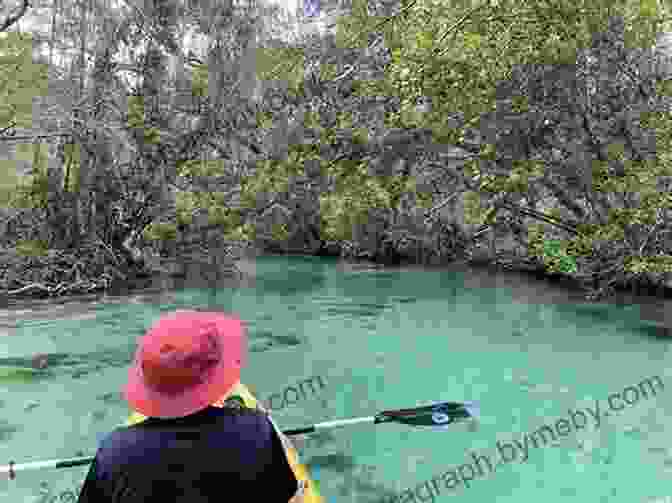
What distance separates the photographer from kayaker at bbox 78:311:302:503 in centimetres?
168

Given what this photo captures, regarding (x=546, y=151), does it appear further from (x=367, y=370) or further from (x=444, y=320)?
(x=367, y=370)

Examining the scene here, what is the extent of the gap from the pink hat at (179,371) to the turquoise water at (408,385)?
2.92 metres

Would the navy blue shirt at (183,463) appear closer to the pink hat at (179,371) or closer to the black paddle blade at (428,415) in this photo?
the pink hat at (179,371)

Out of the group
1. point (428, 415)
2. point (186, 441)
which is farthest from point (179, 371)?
point (428, 415)

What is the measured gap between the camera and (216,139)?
15.9 m

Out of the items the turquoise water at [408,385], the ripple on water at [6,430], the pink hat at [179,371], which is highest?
the pink hat at [179,371]

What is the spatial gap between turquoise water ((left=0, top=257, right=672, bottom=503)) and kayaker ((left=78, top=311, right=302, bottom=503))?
9.25ft

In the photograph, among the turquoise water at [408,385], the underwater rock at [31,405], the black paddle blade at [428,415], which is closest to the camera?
the black paddle blade at [428,415]

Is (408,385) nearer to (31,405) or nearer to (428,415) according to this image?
(428,415)

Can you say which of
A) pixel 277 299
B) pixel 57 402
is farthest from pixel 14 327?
pixel 277 299

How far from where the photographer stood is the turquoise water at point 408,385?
4.73m

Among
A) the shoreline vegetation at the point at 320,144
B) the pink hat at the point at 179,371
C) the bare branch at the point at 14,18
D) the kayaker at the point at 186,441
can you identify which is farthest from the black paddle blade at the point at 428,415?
the bare branch at the point at 14,18

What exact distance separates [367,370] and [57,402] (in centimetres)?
375

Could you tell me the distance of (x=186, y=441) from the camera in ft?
5.59
